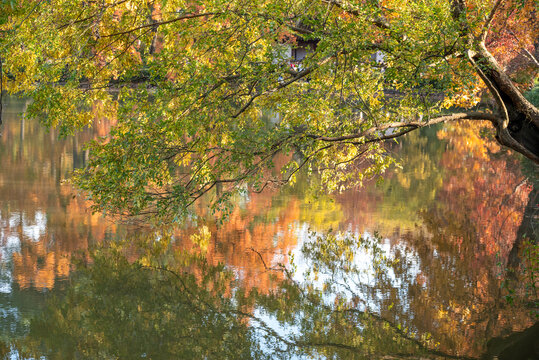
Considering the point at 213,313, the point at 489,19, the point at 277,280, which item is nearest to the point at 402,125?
the point at 489,19

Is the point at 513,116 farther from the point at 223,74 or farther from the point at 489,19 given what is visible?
the point at 223,74

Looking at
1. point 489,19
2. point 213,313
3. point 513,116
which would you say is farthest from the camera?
point 513,116

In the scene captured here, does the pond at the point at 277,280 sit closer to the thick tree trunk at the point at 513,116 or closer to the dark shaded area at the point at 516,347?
the dark shaded area at the point at 516,347

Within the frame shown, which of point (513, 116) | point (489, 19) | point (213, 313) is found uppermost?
point (489, 19)

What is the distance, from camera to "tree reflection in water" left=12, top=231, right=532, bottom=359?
8023mm

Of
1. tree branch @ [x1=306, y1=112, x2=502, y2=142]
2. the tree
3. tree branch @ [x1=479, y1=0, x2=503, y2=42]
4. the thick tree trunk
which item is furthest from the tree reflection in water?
tree branch @ [x1=479, y1=0, x2=503, y2=42]

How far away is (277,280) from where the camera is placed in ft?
34.0

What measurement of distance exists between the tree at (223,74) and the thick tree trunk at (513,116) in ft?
0.06

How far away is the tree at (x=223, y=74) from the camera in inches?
324

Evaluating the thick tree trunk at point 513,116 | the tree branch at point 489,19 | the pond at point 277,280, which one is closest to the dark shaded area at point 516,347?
the pond at point 277,280

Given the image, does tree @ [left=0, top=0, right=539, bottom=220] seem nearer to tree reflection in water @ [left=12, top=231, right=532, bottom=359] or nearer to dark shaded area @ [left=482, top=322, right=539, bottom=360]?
tree reflection in water @ [left=12, top=231, right=532, bottom=359]

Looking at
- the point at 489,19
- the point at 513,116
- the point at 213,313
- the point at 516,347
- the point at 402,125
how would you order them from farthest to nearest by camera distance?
the point at 513,116, the point at 213,313, the point at 489,19, the point at 402,125, the point at 516,347

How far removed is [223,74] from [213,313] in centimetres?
338

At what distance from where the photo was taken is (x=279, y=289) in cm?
998
